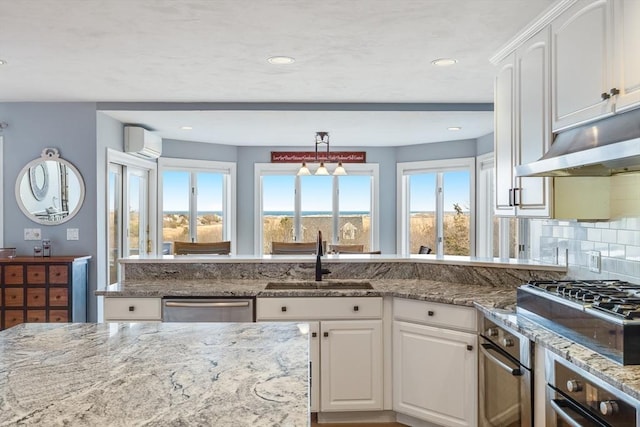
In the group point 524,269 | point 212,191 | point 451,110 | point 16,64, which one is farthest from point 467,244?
point 16,64

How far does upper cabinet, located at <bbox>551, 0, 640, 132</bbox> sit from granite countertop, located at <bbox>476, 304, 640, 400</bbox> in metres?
0.90

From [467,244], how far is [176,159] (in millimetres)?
4163

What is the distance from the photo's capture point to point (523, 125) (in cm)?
279

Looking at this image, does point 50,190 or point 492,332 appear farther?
point 50,190

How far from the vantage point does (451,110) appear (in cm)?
486

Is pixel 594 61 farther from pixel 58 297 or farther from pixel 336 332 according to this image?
pixel 58 297

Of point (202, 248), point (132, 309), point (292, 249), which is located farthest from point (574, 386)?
point (202, 248)

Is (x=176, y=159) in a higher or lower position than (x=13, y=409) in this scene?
higher

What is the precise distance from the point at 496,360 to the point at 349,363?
94 centimetres

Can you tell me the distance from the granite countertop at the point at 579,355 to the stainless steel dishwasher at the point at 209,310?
4.74ft

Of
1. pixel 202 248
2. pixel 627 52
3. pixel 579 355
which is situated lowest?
pixel 579 355

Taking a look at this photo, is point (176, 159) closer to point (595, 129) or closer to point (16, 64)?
point (16, 64)

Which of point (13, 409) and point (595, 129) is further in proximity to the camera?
point (595, 129)

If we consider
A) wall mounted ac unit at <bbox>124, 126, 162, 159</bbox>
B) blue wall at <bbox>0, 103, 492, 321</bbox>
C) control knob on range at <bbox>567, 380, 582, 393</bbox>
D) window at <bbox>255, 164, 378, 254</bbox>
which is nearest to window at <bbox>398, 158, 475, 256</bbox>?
window at <bbox>255, 164, 378, 254</bbox>
